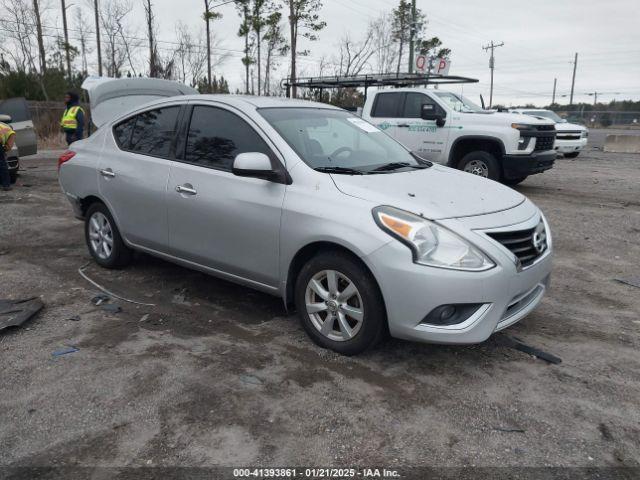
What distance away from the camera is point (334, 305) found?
11.3ft

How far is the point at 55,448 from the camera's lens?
101 inches

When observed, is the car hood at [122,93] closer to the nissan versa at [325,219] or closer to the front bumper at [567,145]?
the nissan versa at [325,219]

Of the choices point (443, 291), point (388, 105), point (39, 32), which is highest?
point (39, 32)

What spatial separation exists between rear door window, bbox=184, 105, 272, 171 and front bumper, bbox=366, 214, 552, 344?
1321 mm

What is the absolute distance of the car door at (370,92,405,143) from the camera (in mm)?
10680

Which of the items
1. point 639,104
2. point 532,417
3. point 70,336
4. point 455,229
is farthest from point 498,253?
point 639,104

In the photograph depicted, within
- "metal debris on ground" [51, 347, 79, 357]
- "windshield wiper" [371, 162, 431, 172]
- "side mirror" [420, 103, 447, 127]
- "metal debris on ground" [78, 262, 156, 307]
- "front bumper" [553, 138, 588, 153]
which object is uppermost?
"side mirror" [420, 103, 447, 127]

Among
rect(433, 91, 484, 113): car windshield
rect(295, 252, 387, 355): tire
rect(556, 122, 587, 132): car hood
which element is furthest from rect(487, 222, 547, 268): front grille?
rect(556, 122, 587, 132): car hood

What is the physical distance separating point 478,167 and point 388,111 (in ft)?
7.42

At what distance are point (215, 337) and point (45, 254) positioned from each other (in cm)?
320

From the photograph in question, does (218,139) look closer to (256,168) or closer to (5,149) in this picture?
(256,168)

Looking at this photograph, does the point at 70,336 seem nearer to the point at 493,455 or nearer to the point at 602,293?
the point at 493,455

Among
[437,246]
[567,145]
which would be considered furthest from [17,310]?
[567,145]

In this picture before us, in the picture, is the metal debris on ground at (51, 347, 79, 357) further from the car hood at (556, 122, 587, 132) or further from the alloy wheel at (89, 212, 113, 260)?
the car hood at (556, 122, 587, 132)
